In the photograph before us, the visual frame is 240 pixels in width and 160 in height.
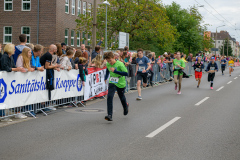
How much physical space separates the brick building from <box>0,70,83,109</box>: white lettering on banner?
28.6 meters

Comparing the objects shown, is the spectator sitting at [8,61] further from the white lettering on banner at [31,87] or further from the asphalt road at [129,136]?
the asphalt road at [129,136]

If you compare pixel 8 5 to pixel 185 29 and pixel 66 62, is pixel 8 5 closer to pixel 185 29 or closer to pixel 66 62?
pixel 66 62

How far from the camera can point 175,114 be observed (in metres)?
11.0

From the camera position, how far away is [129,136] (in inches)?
306

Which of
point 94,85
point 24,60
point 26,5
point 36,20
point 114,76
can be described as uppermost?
point 26,5

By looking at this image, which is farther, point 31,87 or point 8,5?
point 8,5

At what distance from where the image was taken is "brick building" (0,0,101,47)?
133ft

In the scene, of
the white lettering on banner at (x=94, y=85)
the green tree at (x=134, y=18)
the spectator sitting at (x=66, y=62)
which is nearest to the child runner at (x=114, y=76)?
the spectator sitting at (x=66, y=62)

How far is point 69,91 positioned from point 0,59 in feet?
10.6

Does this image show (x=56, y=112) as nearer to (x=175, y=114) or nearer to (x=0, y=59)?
(x=0, y=59)

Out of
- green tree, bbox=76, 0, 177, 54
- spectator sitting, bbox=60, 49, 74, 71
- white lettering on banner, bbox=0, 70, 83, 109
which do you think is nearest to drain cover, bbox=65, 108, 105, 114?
white lettering on banner, bbox=0, 70, 83, 109

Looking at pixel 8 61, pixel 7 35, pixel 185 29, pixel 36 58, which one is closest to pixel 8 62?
pixel 8 61

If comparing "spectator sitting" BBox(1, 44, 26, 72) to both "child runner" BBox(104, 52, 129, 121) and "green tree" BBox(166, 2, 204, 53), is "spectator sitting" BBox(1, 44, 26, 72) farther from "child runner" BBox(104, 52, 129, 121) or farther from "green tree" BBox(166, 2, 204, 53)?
"green tree" BBox(166, 2, 204, 53)

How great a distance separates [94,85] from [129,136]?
6723mm
